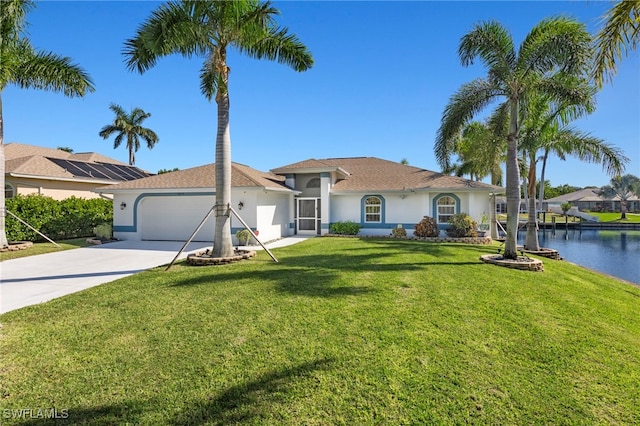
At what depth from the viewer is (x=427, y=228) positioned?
18.4m

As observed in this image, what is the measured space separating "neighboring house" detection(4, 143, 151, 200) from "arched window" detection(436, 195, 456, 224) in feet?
73.6

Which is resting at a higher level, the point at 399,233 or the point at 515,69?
the point at 515,69

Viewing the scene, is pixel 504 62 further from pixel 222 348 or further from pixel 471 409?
pixel 222 348

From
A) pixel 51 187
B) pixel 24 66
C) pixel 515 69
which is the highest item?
pixel 24 66

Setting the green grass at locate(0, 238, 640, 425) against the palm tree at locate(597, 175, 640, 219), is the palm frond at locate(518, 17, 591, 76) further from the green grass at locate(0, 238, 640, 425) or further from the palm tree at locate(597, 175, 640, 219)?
the palm tree at locate(597, 175, 640, 219)

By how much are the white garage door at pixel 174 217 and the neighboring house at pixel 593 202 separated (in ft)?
233

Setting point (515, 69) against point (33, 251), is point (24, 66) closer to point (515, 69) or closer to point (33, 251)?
point (33, 251)

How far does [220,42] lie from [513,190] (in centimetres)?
1098

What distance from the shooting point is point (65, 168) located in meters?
22.2

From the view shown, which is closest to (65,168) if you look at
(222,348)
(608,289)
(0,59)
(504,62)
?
(0,59)

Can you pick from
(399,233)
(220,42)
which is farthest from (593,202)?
(220,42)

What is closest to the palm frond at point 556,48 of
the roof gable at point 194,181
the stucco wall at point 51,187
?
the roof gable at point 194,181

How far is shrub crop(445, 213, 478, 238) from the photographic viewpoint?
17734 millimetres

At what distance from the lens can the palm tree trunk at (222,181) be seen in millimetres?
10625
